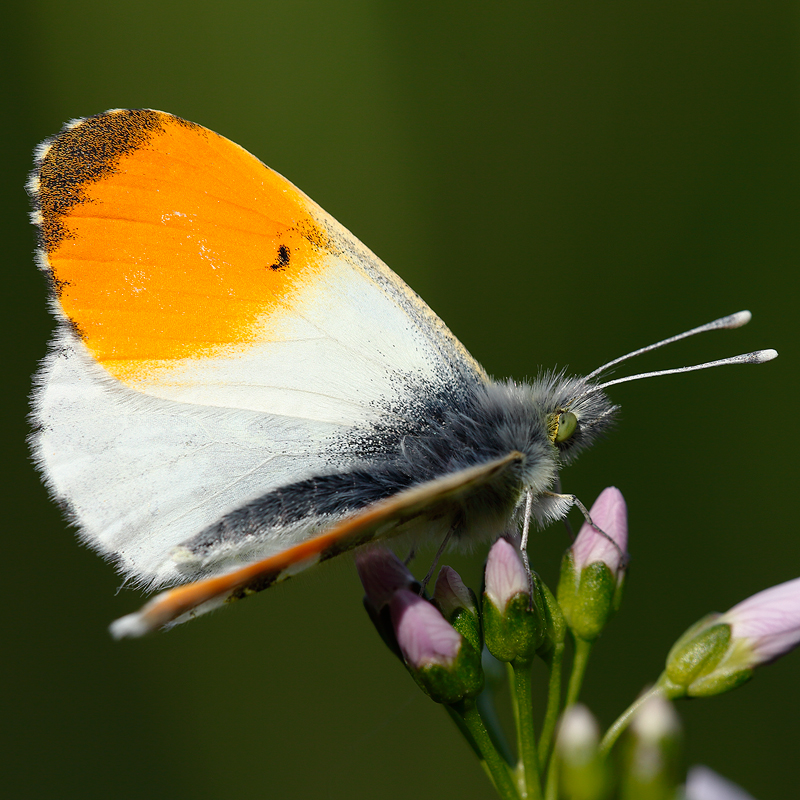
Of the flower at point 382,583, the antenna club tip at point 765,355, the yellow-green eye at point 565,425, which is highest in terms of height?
the antenna club tip at point 765,355

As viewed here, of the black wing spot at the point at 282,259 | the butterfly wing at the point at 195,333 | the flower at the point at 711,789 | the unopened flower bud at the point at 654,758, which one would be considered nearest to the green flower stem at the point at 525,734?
the unopened flower bud at the point at 654,758

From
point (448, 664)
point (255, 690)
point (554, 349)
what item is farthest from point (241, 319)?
point (255, 690)

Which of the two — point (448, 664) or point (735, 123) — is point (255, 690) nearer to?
point (448, 664)

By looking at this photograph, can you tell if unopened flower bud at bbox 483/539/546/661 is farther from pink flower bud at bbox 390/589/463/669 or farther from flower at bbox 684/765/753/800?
flower at bbox 684/765/753/800

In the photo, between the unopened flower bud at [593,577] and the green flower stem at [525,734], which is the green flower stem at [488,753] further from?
the unopened flower bud at [593,577]

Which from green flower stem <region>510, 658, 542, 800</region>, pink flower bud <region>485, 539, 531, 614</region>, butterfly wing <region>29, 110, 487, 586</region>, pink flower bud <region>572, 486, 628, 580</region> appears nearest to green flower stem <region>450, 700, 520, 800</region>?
green flower stem <region>510, 658, 542, 800</region>

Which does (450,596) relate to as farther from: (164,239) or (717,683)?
(164,239)
